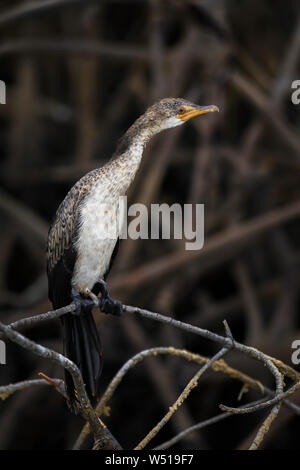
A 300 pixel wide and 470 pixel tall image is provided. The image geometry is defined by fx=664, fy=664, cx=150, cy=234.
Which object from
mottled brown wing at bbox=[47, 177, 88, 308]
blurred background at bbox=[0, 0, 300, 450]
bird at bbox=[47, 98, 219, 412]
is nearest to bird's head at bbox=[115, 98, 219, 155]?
bird at bbox=[47, 98, 219, 412]

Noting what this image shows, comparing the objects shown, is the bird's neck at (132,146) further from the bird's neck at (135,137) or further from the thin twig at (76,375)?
the thin twig at (76,375)

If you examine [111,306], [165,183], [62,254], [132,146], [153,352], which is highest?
[165,183]

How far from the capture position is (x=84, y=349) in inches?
57.4

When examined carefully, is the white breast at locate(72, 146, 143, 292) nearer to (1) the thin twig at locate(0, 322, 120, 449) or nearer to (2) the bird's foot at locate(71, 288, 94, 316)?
(2) the bird's foot at locate(71, 288, 94, 316)

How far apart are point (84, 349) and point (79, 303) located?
0.40 feet

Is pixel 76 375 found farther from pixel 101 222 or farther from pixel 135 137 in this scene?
pixel 135 137

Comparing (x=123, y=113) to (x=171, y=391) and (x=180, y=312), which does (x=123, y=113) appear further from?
(x=171, y=391)

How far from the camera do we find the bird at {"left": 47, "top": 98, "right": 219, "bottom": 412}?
1.18 meters

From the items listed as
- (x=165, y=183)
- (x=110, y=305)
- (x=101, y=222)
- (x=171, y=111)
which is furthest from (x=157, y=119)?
(x=165, y=183)

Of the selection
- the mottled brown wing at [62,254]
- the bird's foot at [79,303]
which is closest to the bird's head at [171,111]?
the mottled brown wing at [62,254]

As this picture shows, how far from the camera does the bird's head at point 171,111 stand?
1.19m

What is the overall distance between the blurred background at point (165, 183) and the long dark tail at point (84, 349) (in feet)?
5.31

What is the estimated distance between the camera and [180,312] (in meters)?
4.95
